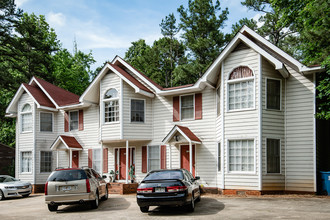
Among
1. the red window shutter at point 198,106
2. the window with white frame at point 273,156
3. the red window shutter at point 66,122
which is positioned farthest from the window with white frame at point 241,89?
the red window shutter at point 66,122

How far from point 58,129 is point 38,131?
1408 millimetres

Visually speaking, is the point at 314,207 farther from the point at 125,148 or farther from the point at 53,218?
the point at 125,148

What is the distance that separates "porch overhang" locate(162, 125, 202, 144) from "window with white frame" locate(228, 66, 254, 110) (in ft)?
8.99

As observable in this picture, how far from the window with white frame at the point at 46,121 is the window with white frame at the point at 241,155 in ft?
46.6

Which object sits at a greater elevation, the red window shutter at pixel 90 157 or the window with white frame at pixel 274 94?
the window with white frame at pixel 274 94

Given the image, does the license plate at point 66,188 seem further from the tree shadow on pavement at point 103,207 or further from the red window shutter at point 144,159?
the red window shutter at point 144,159

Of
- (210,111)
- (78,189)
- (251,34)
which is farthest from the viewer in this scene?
(210,111)

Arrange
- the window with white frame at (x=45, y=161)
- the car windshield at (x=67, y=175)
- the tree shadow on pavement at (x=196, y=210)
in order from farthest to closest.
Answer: the window with white frame at (x=45, y=161), the car windshield at (x=67, y=175), the tree shadow on pavement at (x=196, y=210)

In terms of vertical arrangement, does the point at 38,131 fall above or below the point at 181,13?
below

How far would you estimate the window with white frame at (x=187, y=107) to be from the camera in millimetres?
20109

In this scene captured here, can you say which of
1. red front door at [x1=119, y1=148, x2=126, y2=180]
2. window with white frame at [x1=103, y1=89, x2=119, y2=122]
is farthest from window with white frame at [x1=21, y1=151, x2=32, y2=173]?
window with white frame at [x1=103, y1=89, x2=119, y2=122]

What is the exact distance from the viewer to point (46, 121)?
25.2 metres

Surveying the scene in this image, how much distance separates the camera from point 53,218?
38.3 feet

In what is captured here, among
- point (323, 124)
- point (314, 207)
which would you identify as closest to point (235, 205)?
point (314, 207)
